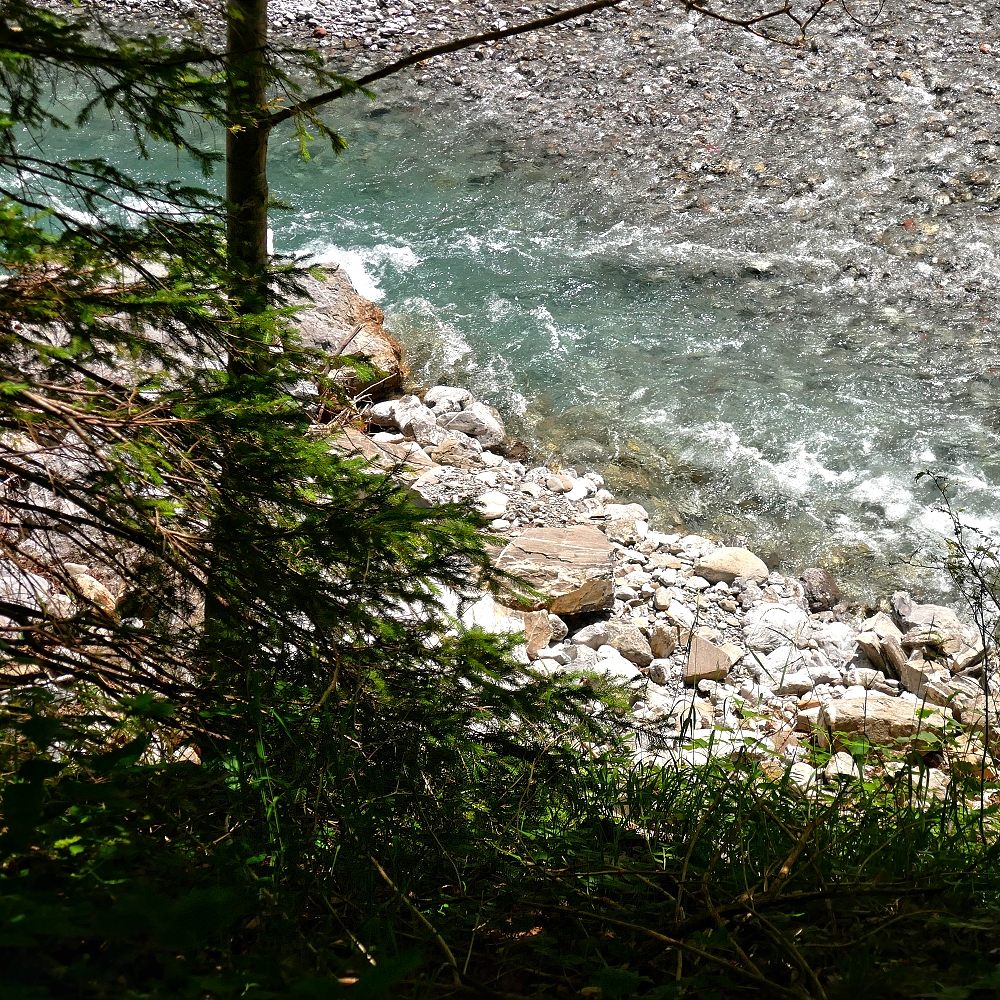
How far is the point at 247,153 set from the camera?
11.3ft

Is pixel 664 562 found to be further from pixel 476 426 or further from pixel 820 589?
pixel 476 426

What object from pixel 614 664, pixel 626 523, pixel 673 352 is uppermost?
pixel 673 352

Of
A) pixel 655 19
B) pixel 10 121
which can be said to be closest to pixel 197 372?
pixel 10 121

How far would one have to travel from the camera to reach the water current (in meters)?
6.52

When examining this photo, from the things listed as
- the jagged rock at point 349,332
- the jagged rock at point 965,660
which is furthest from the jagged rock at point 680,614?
the jagged rock at point 349,332

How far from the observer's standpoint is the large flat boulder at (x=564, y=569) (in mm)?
5215

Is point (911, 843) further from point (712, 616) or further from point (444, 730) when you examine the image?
point (712, 616)

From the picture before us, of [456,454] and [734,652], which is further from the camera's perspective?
[456,454]

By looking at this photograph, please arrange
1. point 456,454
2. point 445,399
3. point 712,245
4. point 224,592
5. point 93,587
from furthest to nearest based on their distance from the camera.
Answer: point 712,245
point 445,399
point 456,454
point 93,587
point 224,592

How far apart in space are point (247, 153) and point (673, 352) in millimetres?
5096

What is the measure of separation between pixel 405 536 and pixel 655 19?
12.0 meters

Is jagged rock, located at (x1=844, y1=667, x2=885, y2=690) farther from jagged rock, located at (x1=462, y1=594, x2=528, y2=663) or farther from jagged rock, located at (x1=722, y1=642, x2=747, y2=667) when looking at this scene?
jagged rock, located at (x1=462, y1=594, x2=528, y2=663)

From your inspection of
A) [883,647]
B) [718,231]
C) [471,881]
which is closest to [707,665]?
[883,647]

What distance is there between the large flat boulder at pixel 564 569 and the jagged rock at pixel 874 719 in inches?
56.1
